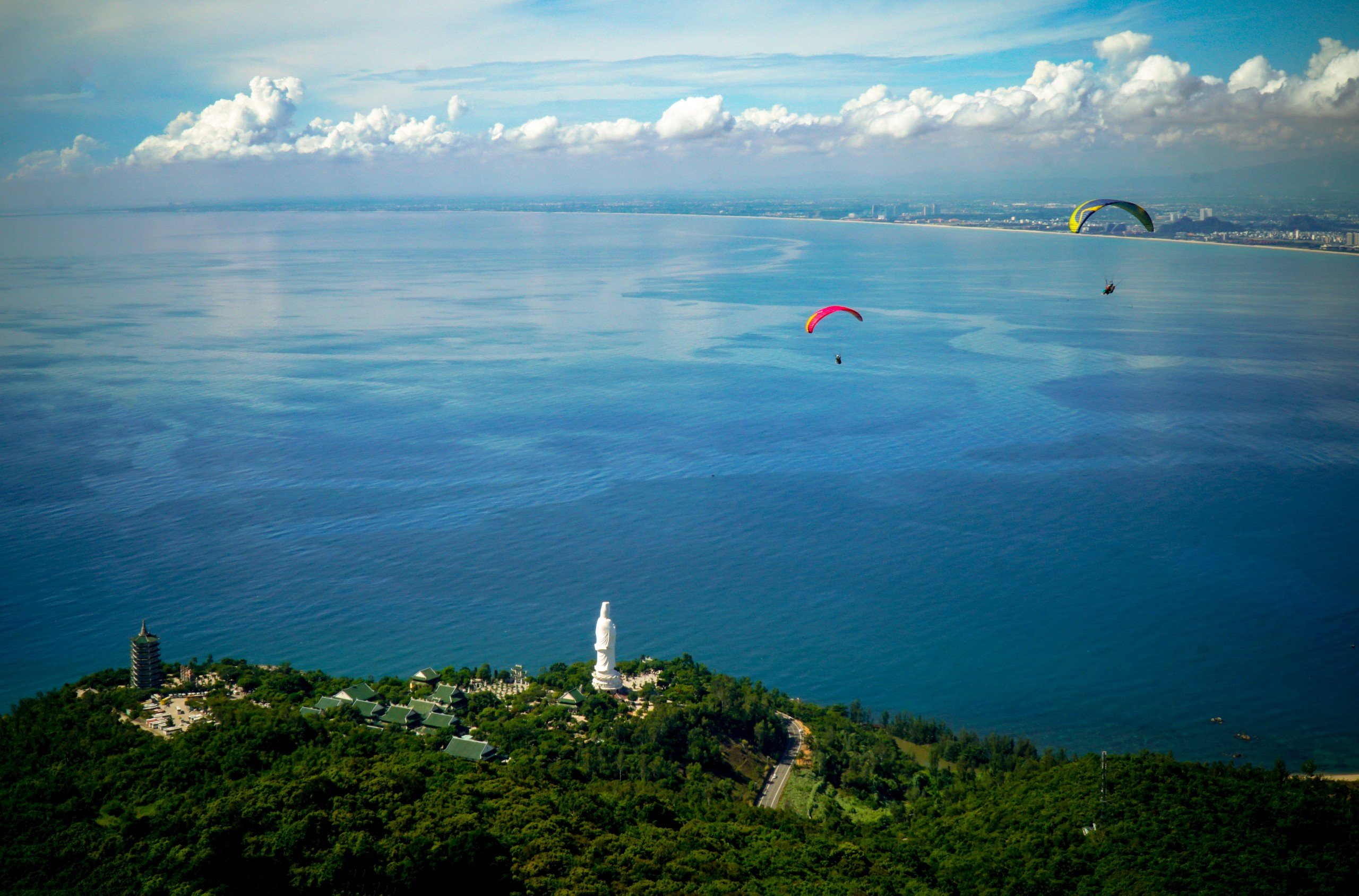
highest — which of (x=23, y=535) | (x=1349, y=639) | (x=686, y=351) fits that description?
(x=686, y=351)

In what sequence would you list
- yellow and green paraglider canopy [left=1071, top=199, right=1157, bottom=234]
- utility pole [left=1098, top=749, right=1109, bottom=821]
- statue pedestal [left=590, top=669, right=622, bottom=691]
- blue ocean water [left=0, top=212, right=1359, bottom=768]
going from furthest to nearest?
1. yellow and green paraglider canopy [left=1071, top=199, right=1157, bottom=234]
2. blue ocean water [left=0, top=212, right=1359, bottom=768]
3. statue pedestal [left=590, top=669, right=622, bottom=691]
4. utility pole [left=1098, top=749, right=1109, bottom=821]

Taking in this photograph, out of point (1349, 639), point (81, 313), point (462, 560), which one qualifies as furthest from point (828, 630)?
point (81, 313)

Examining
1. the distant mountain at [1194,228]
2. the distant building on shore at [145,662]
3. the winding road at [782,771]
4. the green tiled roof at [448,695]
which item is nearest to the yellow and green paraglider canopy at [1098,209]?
the winding road at [782,771]

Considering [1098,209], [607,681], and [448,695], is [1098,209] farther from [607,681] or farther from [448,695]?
[448,695]

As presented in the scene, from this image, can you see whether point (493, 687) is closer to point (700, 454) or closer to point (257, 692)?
point (257, 692)

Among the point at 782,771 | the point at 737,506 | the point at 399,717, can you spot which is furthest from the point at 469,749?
the point at 737,506

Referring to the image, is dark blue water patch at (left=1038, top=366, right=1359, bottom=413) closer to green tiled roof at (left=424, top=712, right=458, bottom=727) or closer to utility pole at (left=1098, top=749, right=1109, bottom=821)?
utility pole at (left=1098, top=749, right=1109, bottom=821)

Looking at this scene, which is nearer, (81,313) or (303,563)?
(303,563)

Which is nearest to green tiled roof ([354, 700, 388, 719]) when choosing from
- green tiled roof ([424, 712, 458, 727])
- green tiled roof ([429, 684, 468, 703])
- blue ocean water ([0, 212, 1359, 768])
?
green tiled roof ([424, 712, 458, 727])
